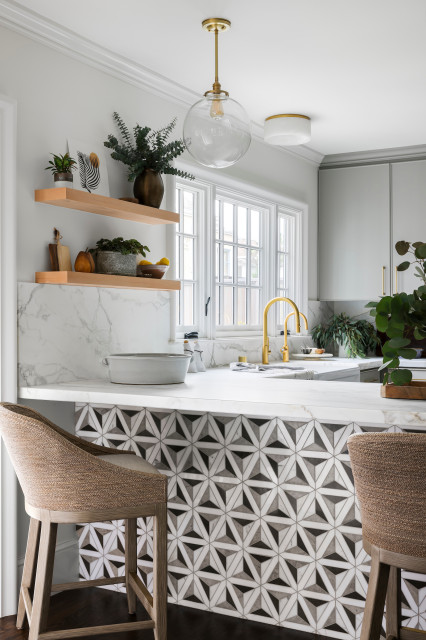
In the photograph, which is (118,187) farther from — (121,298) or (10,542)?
(10,542)

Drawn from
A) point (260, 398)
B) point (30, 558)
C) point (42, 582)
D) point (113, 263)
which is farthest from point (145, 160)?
point (42, 582)

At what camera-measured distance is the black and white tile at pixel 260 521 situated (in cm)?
246

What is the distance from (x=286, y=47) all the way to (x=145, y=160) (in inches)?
33.0

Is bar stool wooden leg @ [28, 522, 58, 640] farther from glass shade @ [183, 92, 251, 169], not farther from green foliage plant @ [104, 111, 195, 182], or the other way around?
green foliage plant @ [104, 111, 195, 182]

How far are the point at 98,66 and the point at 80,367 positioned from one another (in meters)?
1.42

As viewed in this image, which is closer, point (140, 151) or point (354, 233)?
point (140, 151)

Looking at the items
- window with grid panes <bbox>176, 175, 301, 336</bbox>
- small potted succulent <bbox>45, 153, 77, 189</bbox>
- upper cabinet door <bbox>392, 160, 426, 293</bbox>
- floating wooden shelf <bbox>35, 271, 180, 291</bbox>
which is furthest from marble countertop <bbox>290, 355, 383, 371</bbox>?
small potted succulent <bbox>45, 153, 77, 189</bbox>

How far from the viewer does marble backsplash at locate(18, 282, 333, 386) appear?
284 centimetres

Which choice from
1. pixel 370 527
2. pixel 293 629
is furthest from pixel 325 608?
pixel 370 527

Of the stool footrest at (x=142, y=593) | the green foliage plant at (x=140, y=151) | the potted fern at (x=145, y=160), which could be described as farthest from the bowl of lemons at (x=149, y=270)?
the stool footrest at (x=142, y=593)

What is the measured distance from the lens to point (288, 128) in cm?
423

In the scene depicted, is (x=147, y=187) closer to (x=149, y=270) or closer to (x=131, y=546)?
(x=149, y=270)

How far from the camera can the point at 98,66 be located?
3.26 meters

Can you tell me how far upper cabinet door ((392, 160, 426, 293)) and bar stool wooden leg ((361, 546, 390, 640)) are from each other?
3.51m
